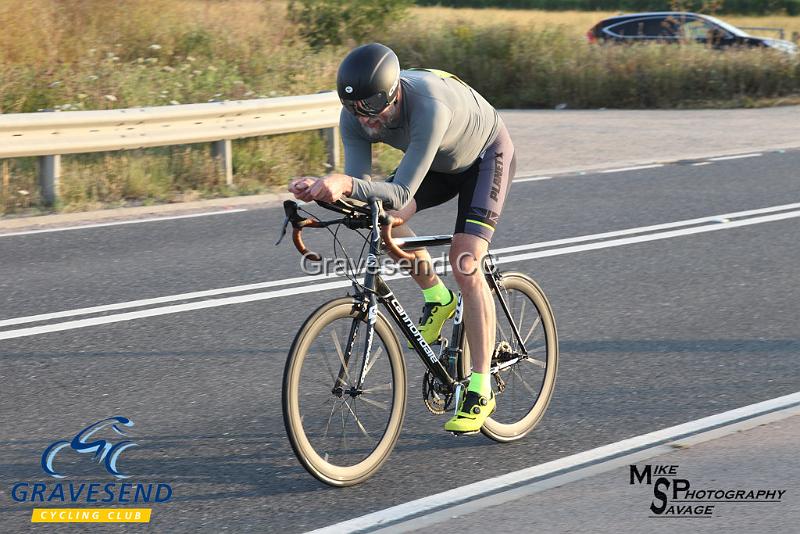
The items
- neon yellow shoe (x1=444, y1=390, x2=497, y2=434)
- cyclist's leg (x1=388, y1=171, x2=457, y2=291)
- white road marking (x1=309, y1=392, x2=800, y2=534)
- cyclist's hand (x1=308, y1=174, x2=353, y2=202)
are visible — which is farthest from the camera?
cyclist's leg (x1=388, y1=171, x2=457, y2=291)

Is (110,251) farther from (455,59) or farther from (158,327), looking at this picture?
(455,59)

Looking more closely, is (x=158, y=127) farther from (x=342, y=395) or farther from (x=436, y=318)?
(x=342, y=395)

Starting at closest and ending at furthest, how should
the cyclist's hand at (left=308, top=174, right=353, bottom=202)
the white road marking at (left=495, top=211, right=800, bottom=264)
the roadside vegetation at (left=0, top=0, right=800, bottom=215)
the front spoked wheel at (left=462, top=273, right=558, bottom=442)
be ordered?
1. the cyclist's hand at (left=308, top=174, right=353, bottom=202)
2. the front spoked wheel at (left=462, top=273, right=558, bottom=442)
3. the white road marking at (left=495, top=211, right=800, bottom=264)
4. the roadside vegetation at (left=0, top=0, right=800, bottom=215)

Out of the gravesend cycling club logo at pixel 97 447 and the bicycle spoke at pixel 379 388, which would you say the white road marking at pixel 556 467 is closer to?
the bicycle spoke at pixel 379 388

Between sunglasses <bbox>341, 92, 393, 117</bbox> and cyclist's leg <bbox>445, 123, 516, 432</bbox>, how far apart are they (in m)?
0.77

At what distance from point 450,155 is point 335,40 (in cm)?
2174

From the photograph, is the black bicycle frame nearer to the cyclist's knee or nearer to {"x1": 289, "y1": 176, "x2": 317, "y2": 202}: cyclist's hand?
the cyclist's knee

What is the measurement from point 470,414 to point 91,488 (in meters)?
1.65

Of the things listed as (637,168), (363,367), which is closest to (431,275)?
Answer: (363,367)

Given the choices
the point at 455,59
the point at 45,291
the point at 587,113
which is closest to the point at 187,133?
→ the point at 45,291

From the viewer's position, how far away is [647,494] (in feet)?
15.5

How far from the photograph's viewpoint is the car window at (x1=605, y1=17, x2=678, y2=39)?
2696cm

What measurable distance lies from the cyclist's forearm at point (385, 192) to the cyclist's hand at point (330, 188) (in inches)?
3.1

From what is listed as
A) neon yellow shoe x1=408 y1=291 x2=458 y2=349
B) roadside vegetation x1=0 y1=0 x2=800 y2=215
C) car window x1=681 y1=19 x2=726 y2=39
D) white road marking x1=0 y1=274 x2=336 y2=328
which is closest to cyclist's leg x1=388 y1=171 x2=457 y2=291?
neon yellow shoe x1=408 y1=291 x2=458 y2=349
